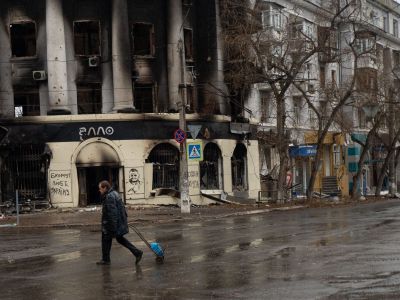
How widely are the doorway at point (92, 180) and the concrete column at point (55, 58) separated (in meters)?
3.18

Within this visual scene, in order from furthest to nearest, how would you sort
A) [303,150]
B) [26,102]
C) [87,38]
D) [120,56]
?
[303,150] → [87,38] → [26,102] → [120,56]

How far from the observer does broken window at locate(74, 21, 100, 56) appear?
33562 millimetres

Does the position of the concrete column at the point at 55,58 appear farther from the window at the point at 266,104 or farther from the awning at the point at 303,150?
the awning at the point at 303,150

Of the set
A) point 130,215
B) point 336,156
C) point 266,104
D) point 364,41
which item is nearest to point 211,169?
point 266,104

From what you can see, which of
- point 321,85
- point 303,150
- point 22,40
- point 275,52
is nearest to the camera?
point 275,52

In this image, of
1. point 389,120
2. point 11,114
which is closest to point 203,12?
point 11,114

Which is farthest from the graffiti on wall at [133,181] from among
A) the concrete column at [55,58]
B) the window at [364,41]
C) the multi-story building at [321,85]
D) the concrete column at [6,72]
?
the window at [364,41]

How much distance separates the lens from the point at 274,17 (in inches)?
1649

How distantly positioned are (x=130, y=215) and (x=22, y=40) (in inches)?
455

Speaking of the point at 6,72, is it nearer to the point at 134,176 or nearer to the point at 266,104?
the point at 134,176

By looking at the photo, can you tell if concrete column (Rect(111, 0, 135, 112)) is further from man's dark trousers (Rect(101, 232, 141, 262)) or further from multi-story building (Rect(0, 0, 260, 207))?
man's dark trousers (Rect(101, 232, 141, 262))

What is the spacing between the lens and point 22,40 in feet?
110

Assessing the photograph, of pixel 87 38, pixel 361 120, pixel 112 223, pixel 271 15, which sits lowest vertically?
pixel 112 223

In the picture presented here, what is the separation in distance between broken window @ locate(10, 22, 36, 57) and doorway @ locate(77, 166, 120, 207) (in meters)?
6.44
